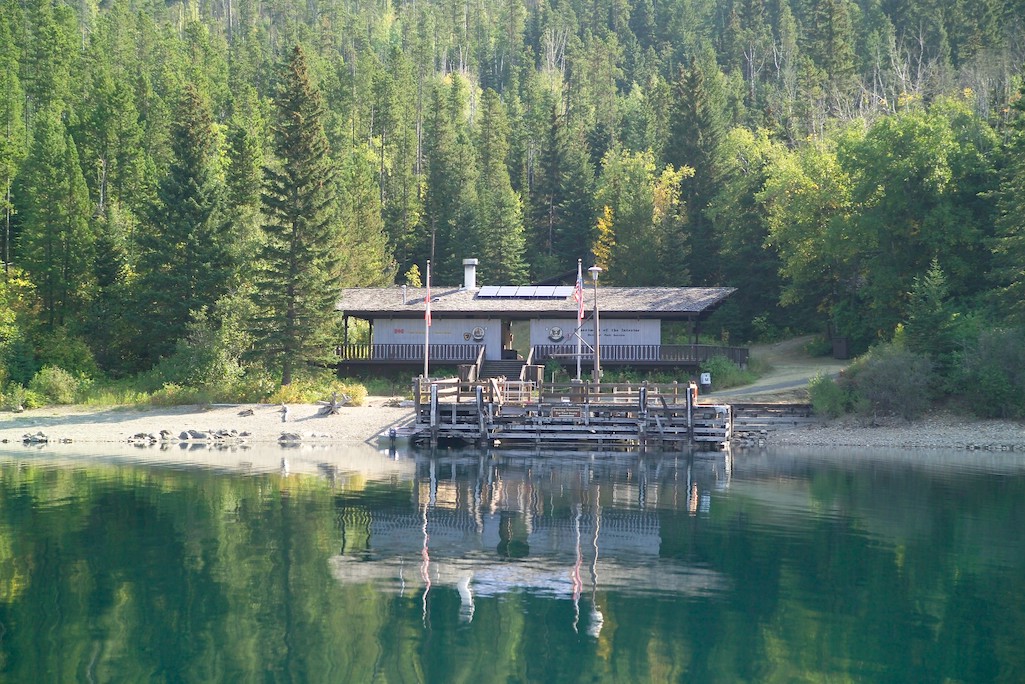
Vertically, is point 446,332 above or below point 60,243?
below

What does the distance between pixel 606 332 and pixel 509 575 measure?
31462mm

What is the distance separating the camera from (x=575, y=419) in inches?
1633

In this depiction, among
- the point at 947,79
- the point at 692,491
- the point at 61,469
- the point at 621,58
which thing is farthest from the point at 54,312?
the point at 621,58

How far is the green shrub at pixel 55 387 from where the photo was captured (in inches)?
1919

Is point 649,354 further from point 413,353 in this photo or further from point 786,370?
point 413,353

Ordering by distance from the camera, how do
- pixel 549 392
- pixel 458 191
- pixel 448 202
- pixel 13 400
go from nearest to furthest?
pixel 549 392
pixel 13 400
pixel 448 202
pixel 458 191

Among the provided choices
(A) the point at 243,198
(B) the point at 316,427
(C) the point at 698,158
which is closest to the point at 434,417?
(B) the point at 316,427

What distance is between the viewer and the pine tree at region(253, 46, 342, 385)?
4953 centimetres

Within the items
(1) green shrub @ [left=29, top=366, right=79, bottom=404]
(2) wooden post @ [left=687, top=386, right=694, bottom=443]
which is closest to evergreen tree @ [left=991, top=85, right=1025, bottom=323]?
(2) wooden post @ [left=687, top=386, right=694, bottom=443]

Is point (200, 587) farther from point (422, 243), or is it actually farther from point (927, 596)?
point (422, 243)

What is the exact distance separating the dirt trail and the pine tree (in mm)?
16640

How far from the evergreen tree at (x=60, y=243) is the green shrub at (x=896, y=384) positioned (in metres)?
35.1

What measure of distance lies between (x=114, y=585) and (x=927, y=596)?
13.6 m

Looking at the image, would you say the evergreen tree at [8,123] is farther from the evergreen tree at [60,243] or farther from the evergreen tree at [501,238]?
the evergreen tree at [501,238]
